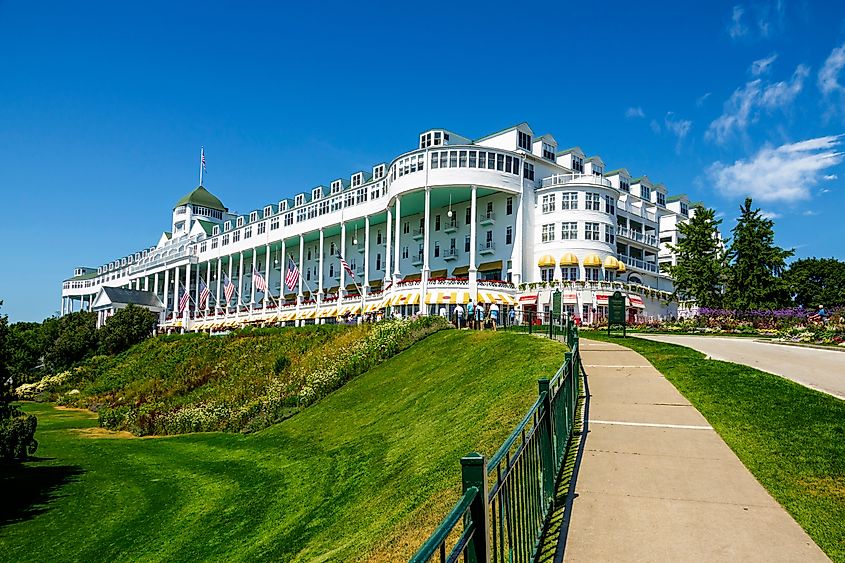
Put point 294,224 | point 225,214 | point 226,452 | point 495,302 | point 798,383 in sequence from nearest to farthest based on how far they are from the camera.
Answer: point 798,383 < point 226,452 < point 495,302 < point 294,224 < point 225,214

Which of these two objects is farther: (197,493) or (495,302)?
(495,302)

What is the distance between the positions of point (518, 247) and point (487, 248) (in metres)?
3.00

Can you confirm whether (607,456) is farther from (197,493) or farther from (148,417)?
(148,417)

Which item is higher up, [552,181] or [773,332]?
[552,181]

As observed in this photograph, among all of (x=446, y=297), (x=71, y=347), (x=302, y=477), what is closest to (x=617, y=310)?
(x=302, y=477)

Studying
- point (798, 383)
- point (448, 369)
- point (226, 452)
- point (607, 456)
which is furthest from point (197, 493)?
point (798, 383)

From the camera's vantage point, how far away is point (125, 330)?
64812 mm

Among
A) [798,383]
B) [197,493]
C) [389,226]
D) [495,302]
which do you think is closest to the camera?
[798,383]

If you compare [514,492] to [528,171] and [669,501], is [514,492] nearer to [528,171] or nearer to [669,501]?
[669,501]

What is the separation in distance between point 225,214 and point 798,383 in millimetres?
101700

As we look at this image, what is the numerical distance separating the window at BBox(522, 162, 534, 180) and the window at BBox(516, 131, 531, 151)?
1701 millimetres

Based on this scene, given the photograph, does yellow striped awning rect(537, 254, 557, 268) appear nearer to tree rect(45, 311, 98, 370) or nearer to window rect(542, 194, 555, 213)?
window rect(542, 194, 555, 213)

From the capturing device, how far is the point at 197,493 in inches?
704

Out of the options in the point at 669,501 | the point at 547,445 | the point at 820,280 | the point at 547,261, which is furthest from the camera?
the point at 820,280
